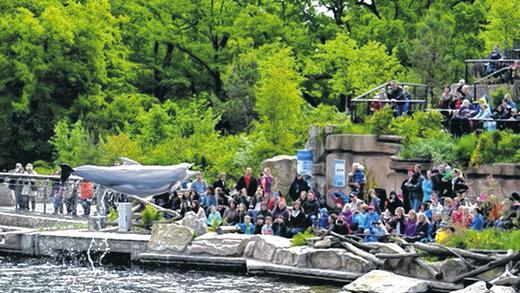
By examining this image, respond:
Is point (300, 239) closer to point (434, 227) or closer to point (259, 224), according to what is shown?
point (259, 224)

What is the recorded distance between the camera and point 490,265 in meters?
31.2

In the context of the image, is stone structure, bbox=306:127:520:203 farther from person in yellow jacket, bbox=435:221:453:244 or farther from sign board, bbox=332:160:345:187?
person in yellow jacket, bbox=435:221:453:244

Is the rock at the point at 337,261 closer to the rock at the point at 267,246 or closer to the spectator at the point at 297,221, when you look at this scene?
the rock at the point at 267,246

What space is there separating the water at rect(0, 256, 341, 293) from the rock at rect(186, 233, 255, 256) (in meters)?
0.70

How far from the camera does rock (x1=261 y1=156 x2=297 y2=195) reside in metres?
41.6

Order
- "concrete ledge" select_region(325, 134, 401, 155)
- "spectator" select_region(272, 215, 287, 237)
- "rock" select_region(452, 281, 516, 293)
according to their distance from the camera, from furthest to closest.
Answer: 1. "concrete ledge" select_region(325, 134, 401, 155)
2. "spectator" select_region(272, 215, 287, 237)
3. "rock" select_region(452, 281, 516, 293)

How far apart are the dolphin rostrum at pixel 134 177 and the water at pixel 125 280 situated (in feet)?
6.59

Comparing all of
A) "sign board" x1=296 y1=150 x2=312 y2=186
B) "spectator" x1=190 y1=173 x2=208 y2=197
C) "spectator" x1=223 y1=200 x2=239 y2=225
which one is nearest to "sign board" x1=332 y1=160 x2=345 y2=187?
"sign board" x1=296 y1=150 x2=312 y2=186

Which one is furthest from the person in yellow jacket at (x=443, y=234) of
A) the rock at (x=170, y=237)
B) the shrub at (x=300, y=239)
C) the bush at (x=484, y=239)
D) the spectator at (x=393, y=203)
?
the rock at (x=170, y=237)

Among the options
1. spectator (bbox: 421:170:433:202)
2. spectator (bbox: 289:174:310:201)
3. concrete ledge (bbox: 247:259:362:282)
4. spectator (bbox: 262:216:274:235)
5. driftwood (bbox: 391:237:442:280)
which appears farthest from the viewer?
spectator (bbox: 289:174:310:201)

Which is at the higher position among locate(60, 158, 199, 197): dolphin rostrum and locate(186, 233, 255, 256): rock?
locate(60, 158, 199, 197): dolphin rostrum

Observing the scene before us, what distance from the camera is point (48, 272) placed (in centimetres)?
3656

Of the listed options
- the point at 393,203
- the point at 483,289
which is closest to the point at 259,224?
the point at 393,203

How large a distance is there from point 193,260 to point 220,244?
834mm
